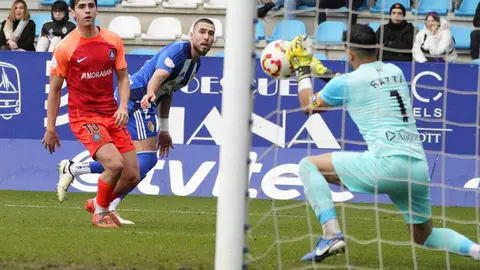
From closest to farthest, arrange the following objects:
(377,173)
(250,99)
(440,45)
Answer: (250,99), (377,173), (440,45)

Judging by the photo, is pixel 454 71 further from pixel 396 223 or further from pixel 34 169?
pixel 34 169

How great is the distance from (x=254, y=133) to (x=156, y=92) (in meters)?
3.74

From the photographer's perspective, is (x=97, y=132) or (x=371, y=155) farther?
(x=97, y=132)

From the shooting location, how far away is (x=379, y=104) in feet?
24.6

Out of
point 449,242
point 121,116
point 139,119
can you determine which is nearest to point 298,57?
point 449,242

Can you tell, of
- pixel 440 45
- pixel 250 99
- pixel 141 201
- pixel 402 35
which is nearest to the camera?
pixel 250 99

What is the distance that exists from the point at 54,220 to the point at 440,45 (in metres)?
6.32

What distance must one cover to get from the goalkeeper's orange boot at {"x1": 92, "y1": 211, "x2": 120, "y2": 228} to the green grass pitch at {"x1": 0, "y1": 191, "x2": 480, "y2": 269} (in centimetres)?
9

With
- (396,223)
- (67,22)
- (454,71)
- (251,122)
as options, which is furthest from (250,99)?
(67,22)

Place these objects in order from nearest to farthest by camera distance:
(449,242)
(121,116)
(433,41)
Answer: (449,242), (121,116), (433,41)

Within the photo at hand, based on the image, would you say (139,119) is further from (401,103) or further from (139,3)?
(139,3)

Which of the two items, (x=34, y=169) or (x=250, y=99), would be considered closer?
(x=250, y=99)

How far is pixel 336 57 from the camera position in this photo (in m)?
15.1

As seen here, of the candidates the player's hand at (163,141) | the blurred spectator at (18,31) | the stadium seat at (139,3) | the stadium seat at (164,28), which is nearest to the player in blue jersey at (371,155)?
the player's hand at (163,141)
